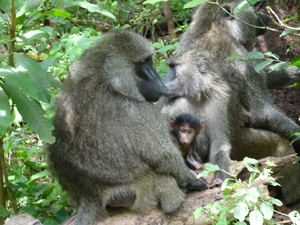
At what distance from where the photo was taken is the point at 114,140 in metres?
3.97

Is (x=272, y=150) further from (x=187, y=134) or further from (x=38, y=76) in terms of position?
(x=38, y=76)

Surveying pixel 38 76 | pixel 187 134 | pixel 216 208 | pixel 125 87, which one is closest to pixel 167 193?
pixel 216 208

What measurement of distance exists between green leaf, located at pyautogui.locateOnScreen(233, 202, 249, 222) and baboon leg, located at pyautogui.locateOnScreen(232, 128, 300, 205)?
1.60 meters

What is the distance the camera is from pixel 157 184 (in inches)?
162

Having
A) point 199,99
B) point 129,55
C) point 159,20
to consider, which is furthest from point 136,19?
point 129,55

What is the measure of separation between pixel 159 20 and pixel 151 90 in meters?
4.21

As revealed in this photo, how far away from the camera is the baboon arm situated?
5754 millimetres

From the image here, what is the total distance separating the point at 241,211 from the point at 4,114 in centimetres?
160

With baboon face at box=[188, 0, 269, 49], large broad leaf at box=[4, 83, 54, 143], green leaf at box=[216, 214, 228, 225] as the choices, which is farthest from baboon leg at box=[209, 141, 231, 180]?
large broad leaf at box=[4, 83, 54, 143]

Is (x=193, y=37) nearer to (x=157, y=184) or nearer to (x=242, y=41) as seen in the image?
(x=242, y=41)

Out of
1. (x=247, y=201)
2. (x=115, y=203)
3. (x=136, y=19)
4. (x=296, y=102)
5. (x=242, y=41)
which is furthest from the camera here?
(x=136, y=19)

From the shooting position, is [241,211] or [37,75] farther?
[37,75]

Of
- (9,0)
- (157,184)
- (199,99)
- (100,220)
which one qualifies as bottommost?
(100,220)

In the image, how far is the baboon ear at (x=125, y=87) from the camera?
4.02m
